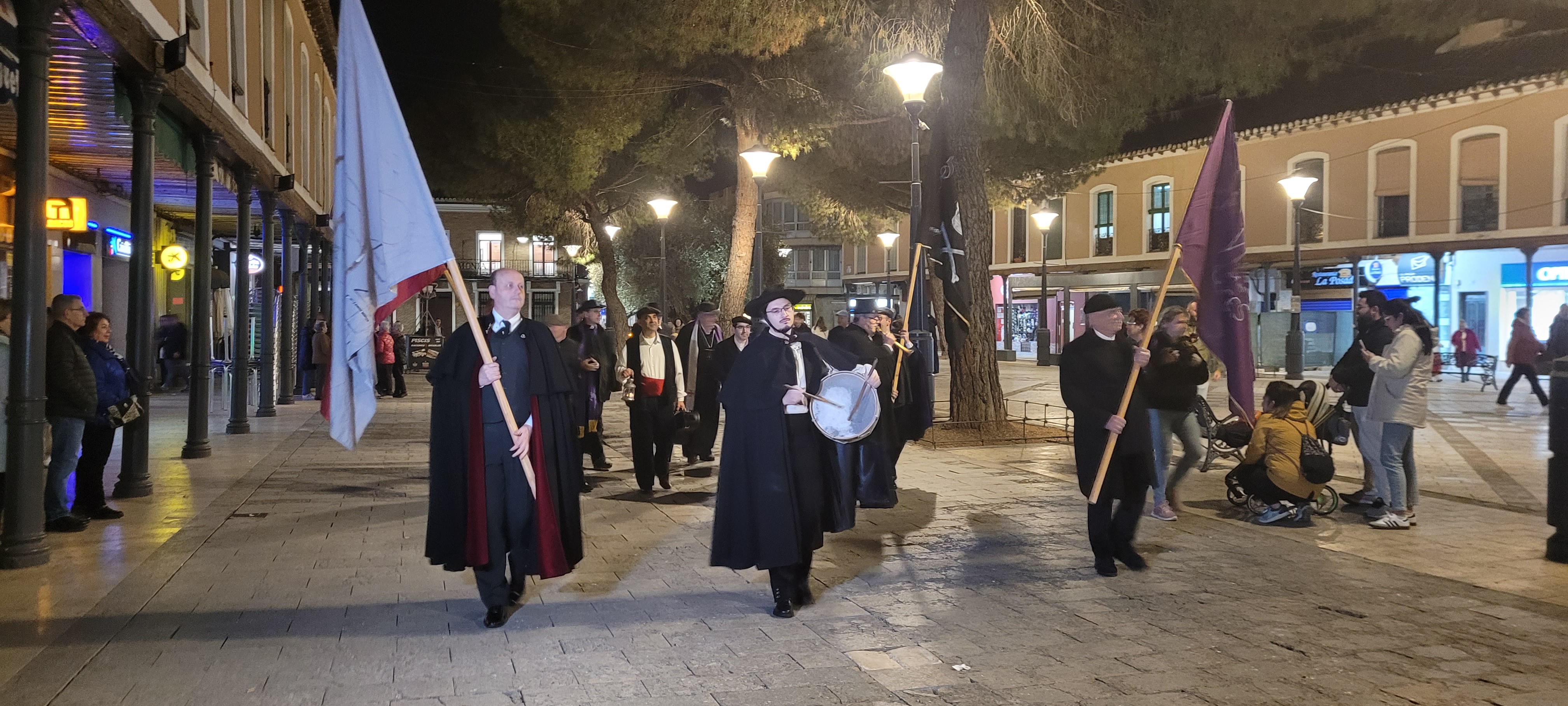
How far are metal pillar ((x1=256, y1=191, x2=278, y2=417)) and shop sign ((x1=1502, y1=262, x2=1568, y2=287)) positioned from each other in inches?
1082

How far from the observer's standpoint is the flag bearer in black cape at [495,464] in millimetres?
5453

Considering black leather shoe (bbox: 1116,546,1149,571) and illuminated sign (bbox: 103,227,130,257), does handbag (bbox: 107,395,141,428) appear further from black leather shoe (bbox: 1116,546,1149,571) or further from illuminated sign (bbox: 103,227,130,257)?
illuminated sign (bbox: 103,227,130,257)

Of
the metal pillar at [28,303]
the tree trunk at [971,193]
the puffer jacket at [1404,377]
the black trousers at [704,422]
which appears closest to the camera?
the metal pillar at [28,303]

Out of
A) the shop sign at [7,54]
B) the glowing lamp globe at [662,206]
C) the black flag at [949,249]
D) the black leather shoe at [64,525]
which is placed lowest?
the black leather shoe at [64,525]

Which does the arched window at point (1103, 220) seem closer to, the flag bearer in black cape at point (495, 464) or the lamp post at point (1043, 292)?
the lamp post at point (1043, 292)

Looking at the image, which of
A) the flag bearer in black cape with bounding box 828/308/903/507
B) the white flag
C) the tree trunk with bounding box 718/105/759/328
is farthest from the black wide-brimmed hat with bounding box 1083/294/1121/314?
the tree trunk with bounding box 718/105/759/328

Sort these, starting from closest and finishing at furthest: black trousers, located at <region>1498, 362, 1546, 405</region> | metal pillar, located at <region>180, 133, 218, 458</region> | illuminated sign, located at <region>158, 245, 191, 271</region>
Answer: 1. metal pillar, located at <region>180, 133, 218, 458</region>
2. black trousers, located at <region>1498, 362, 1546, 405</region>
3. illuminated sign, located at <region>158, 245, 191, 271</region>

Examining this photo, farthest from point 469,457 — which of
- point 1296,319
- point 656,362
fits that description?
point 1296,319

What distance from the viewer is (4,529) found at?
263 inches

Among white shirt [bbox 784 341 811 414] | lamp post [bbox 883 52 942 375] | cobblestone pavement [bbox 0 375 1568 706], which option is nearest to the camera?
cobblestone pavement [bbox 0 375 1568 706]

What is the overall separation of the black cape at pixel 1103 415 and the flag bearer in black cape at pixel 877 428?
1179 mm

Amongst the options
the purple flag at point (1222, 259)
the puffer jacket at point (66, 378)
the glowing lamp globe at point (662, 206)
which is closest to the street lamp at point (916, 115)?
the purple flag at point (1222, 259)

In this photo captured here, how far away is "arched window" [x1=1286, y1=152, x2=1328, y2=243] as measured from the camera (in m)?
32.5

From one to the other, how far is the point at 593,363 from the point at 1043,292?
86.0 feet
